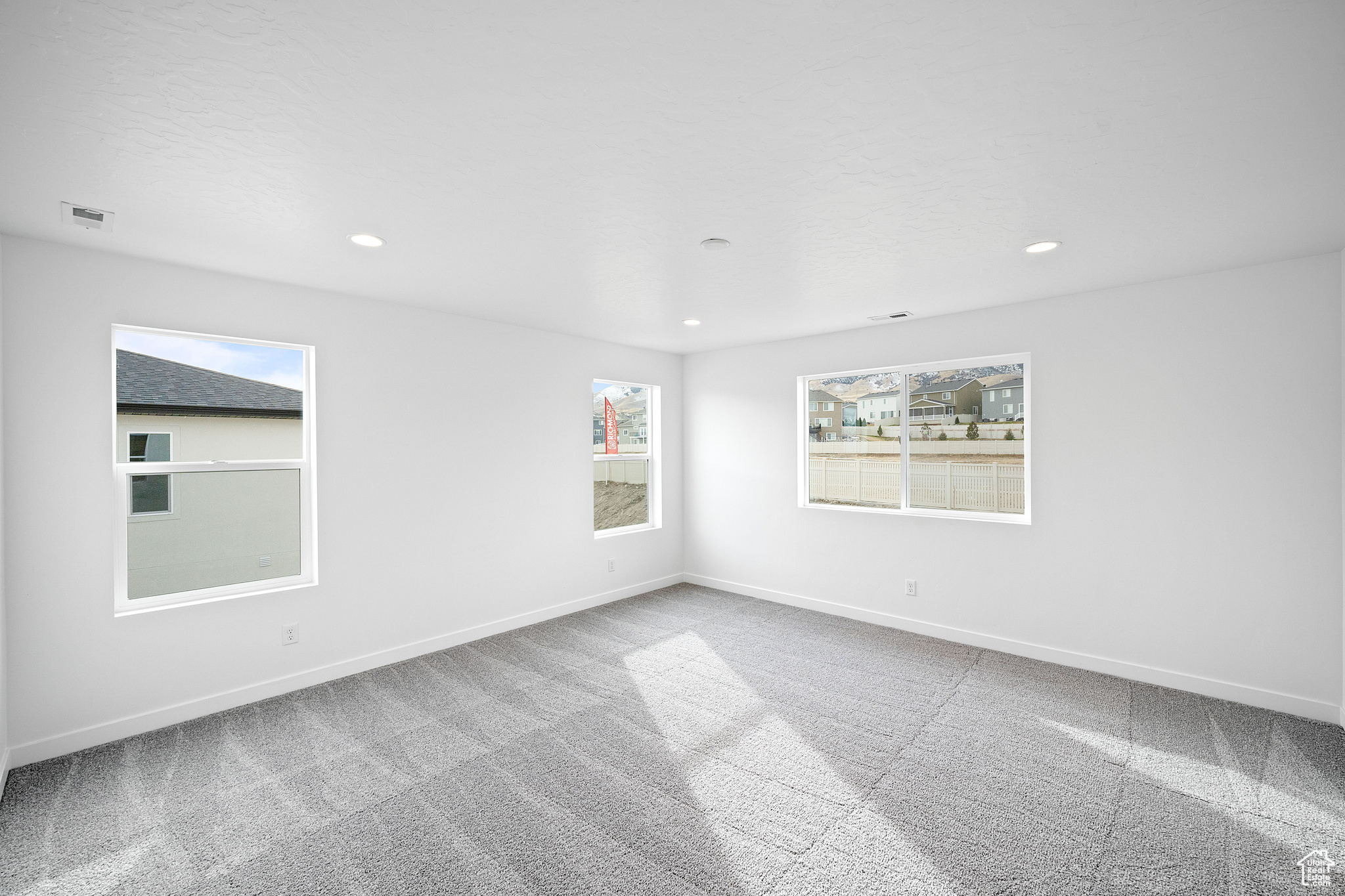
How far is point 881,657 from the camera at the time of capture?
12.8 ft

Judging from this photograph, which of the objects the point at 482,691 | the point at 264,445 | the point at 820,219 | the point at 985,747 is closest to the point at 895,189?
the point at 820,219

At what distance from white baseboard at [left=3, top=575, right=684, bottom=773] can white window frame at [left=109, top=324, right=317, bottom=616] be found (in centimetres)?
52

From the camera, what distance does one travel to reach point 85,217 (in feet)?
7.68

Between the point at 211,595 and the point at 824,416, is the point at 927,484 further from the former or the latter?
the point at 211,595

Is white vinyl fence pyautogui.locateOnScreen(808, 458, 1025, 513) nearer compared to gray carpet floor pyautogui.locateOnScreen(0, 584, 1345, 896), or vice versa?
gray carpet floor pyautogui.locateOnScreen(0, 584, 1345, 896)

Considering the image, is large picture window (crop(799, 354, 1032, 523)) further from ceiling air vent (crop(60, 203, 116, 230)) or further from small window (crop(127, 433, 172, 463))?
ceiling air vent (crop(60, 203, 116, 230))

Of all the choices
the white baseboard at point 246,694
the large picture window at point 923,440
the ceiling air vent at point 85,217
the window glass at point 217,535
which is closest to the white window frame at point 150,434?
the window glass at point 217,535

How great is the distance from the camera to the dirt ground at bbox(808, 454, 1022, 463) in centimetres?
410

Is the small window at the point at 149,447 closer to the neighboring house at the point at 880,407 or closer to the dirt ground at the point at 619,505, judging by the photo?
the dirt ground at the point at 619,505

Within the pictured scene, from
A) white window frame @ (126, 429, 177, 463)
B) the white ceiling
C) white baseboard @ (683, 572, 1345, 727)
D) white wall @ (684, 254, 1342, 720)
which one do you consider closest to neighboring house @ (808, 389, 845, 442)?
white wall @ (684, 254, 1342, 720)

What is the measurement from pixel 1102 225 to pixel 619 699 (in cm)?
328

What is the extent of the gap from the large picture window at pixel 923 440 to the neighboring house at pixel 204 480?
3821 millimetres

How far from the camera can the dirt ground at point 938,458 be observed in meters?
4.10

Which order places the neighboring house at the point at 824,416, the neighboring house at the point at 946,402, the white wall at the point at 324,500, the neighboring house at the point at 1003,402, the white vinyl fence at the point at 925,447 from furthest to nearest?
the neighboring house at the point at 824,416, the neighboring house at the point at 946,402, the white vinyl fence at the point at 925,447, the neighboring house at the point at 1003,402, the white wall at the point at 324,500
